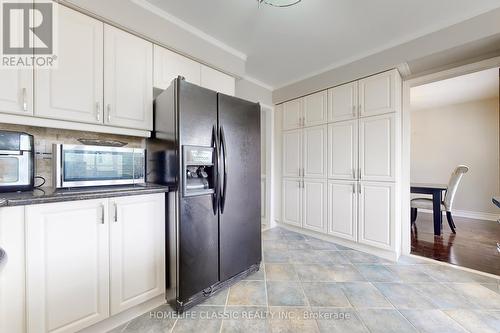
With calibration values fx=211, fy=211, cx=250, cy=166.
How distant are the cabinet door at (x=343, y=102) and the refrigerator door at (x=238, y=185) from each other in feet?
4.56

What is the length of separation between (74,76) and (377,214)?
3.25m

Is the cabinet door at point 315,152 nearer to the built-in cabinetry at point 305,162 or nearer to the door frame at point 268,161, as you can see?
the built-in cabinetry at point 305,162

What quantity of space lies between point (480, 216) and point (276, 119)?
459 cm

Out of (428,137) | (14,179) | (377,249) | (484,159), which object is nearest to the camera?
(14,179)

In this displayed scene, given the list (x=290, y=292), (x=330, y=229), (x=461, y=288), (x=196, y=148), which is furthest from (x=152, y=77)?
(x=461, y=288)

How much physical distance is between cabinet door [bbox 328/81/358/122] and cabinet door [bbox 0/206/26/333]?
316 cm

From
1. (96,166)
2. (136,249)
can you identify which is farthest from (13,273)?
(96,166)

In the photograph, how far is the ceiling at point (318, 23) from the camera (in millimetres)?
1829

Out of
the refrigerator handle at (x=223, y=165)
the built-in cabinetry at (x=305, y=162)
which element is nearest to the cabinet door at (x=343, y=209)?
the built-in cabinetry at (x=305, y=162)

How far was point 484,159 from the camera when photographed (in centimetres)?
420

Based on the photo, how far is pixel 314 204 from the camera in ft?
10.6

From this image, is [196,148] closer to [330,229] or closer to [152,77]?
[152,77]

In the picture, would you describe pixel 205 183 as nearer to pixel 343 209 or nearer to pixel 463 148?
pixel 343 209

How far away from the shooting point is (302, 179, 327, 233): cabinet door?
311cm
